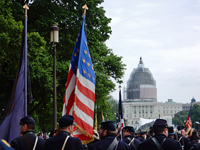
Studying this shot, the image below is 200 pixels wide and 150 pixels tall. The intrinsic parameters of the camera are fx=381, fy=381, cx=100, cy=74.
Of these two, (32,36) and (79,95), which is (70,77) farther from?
(32,36)

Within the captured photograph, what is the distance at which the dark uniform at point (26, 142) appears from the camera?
6.30m

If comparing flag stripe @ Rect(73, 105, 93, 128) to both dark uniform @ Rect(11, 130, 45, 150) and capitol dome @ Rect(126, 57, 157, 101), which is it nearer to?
dark uniform @ Rect(11, 130, 45, 150)

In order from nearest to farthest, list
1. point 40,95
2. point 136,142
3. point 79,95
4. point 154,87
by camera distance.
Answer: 1. point 79,95
2. point 136,142
3. point 40,95
4. point 154,87

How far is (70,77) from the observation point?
9141mm

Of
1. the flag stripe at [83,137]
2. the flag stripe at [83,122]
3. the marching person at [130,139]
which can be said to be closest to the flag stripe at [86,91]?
the flag stripe at [83,122]

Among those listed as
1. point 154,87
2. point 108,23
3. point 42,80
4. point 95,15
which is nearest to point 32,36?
point 42,80

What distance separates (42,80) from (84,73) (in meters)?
14.7

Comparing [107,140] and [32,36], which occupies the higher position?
[32,36]

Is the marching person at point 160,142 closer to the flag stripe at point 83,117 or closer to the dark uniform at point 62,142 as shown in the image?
the dark uniform at point 62,142

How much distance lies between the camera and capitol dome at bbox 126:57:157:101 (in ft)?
598

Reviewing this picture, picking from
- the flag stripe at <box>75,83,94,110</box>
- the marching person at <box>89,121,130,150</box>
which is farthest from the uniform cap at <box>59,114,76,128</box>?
the flag stripe at <box>75,83,94,110</box>

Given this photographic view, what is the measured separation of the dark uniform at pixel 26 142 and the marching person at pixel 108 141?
91cm

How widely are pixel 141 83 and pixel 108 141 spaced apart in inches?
6958

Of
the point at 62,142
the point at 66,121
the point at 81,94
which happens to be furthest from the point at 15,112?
the point at 81,94
